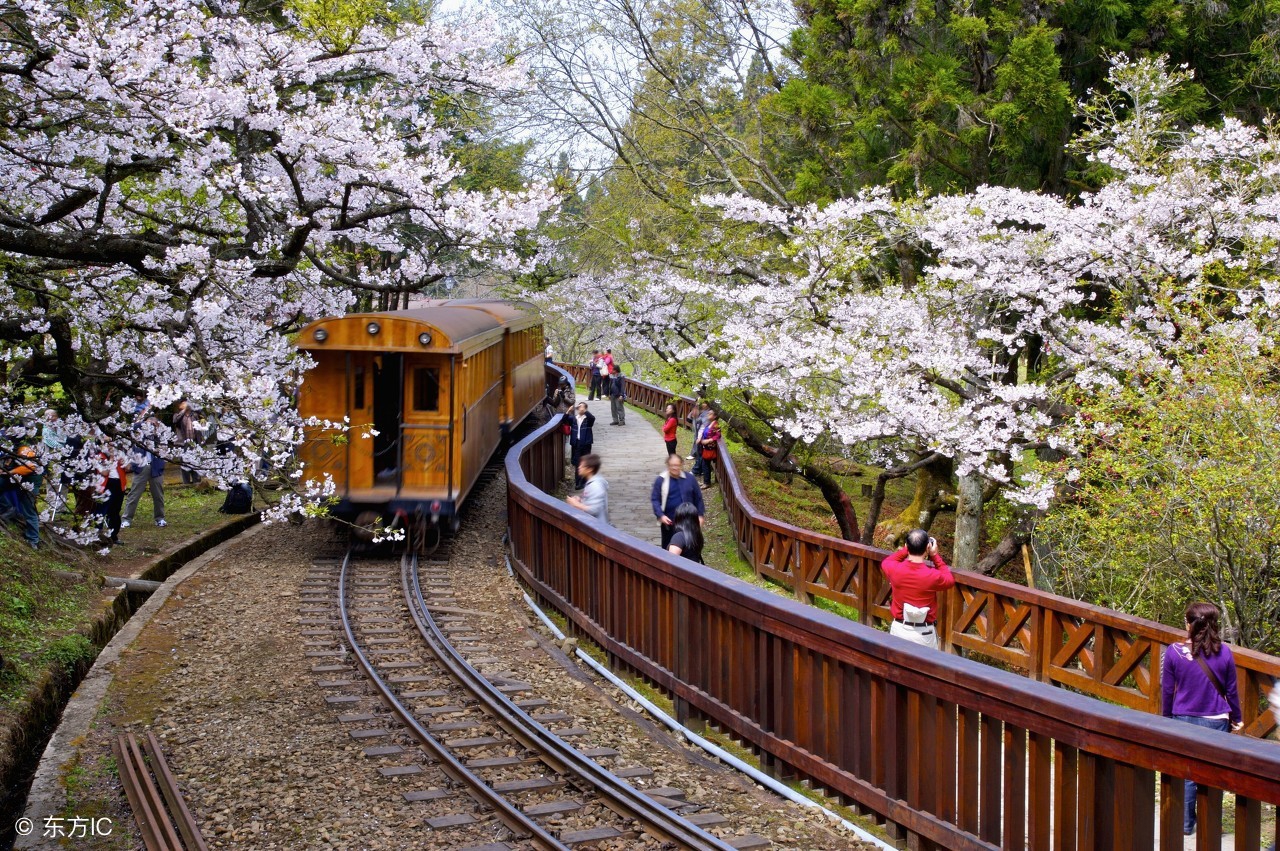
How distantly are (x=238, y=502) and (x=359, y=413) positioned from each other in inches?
146

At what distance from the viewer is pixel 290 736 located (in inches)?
285

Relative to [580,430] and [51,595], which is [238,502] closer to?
[580,430]

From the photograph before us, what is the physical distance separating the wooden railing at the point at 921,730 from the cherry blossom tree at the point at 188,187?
11.6 feet

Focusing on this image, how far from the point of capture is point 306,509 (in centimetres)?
842

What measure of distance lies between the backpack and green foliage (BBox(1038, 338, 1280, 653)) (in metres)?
11.3

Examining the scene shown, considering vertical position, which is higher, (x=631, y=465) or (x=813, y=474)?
(x=813, y=474)

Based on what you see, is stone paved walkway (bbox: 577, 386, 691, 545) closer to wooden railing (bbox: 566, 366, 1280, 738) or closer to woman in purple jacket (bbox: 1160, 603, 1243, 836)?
wooden railing (bbox: 566, 366, 1280, 738)

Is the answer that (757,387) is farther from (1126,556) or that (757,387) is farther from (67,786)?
(67,786)

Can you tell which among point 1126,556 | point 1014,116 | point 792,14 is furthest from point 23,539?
point 792,14

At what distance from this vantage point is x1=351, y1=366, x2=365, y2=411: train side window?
13703mm

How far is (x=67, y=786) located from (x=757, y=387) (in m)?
10.5

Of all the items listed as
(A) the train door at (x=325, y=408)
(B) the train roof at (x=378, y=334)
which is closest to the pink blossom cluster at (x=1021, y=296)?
(B) the train roof at (x=378, y=334)

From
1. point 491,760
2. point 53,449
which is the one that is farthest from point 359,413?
point 491,760

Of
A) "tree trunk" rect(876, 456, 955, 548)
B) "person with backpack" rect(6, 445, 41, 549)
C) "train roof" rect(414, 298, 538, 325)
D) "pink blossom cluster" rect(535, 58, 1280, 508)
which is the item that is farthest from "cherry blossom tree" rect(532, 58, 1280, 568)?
"person with backpack" rect(6, 445, 41, 549)
